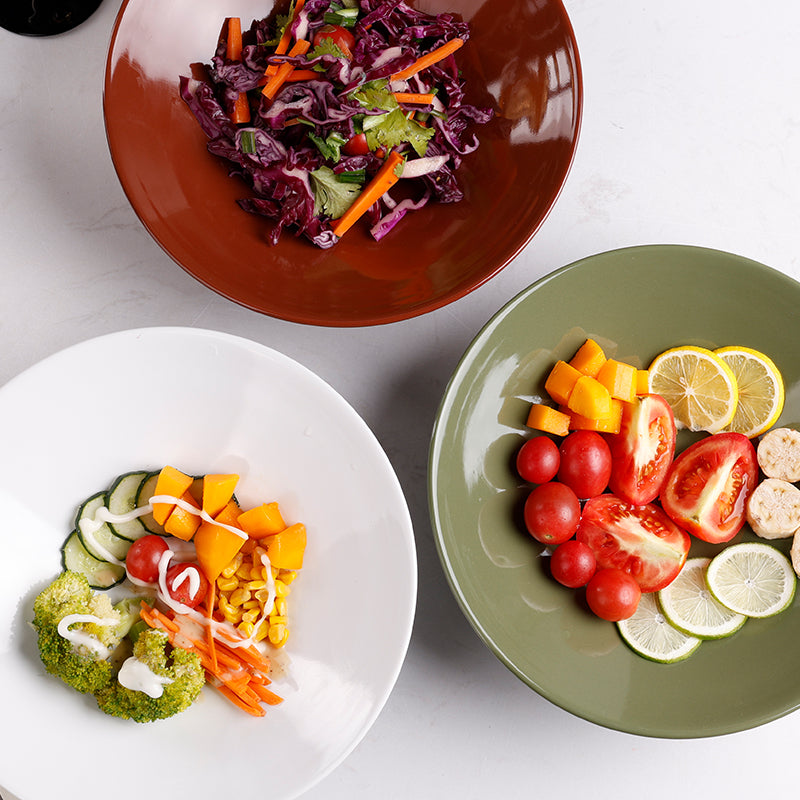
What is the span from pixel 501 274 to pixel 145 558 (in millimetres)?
1145

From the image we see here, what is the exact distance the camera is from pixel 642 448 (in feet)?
6.00

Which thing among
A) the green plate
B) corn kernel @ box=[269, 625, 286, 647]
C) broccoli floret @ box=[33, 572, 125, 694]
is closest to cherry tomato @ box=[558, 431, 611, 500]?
the green plate

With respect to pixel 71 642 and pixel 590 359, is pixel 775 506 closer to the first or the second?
→ pixel 590 359

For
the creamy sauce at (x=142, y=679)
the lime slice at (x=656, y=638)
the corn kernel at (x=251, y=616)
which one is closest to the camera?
the creamy sauce at (x=142, y=679)

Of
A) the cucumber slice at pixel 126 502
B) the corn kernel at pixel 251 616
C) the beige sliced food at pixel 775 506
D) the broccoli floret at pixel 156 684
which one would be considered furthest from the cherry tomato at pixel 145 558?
the beige sliced food at pixel 775 506

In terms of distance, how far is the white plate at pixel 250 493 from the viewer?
1.71 metres

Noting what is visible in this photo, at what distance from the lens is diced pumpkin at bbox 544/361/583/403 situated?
5.91 ft

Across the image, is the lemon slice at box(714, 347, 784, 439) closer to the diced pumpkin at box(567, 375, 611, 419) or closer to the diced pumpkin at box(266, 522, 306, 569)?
the diced pumpkin at box(567, 375, 611, 419)

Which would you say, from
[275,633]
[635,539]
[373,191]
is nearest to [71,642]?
[275,633]

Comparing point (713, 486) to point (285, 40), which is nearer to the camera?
point (285, 40)

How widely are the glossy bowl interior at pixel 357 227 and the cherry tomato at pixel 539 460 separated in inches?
16.5

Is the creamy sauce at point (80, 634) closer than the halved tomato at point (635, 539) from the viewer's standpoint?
Yes

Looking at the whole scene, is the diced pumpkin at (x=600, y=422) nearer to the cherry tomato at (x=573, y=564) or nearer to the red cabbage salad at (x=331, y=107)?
the cherry tomato at (x=573, y=564)

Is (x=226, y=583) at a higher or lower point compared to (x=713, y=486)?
lower
